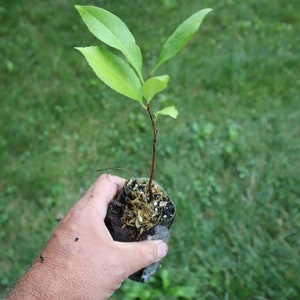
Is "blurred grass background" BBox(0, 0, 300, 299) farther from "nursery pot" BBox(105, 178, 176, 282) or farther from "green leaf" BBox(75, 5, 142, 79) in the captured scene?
"green leaf" BBox(75, 5, 142, 79)

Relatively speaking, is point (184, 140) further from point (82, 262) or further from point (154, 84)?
point (154, 84)

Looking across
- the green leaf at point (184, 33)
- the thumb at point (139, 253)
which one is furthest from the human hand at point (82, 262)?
the green leaf at point (184, 33)

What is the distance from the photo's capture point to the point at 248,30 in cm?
326

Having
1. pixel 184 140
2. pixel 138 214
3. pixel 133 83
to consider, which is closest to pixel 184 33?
pixel 133 83

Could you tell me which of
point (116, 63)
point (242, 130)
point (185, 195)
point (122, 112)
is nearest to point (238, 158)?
point (242, 130)

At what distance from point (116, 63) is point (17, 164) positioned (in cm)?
154

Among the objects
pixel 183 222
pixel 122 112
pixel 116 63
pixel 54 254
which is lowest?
pixel 183 222

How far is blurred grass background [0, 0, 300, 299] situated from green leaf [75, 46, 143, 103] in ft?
3.86

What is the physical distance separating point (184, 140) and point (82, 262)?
1488mm

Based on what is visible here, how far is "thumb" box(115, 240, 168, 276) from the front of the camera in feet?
3.77

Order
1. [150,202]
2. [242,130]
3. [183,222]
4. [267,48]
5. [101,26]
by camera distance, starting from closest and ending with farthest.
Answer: [101,26] < [150,202] < [183,222] < [242,130] < [267,48]

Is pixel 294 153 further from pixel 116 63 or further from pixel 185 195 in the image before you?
pixel 116 63

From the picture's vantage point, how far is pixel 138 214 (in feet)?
4.08

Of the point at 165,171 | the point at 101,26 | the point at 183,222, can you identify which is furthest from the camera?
the point at 165,171
